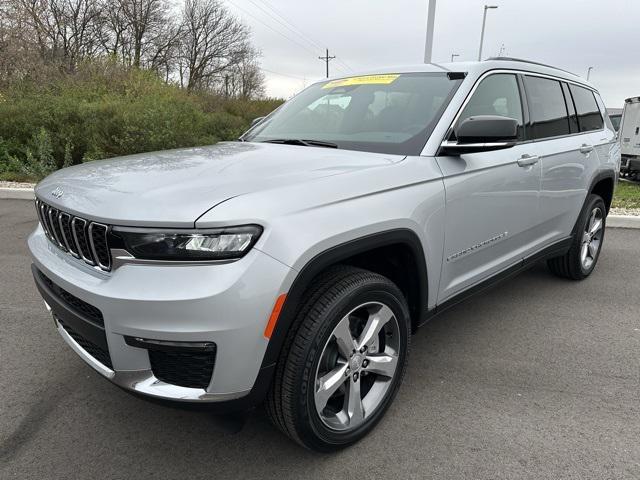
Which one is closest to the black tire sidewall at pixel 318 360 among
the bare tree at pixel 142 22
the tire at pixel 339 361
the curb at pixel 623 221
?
the tire at pixel 339 361

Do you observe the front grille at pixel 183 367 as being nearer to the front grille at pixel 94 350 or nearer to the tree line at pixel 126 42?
the front grille at pixel 94 350

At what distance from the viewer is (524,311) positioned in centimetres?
389

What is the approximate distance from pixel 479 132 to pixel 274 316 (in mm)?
1466

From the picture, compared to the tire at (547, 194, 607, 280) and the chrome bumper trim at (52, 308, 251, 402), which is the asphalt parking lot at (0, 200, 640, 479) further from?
the tire at (547, 194, 607, 280)

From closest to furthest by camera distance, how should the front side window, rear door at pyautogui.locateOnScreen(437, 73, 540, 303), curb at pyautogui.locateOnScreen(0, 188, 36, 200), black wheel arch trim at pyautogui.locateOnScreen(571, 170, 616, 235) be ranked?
1. rear door at pyautogui.locateOnScreen(437, 73, 540, 303)
2. the front side window
3. black wheel arch trim at pyautogui.locateOnScreen(571, 170, 616, 235)
4. curb at pyautogui.locateOnScreen(0, 188, 36, 200)

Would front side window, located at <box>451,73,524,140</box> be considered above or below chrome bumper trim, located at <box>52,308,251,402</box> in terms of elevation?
above

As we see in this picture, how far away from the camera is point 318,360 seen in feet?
6.45

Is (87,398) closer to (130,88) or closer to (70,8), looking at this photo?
(130,88)

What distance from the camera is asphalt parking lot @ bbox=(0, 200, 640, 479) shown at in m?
2.16

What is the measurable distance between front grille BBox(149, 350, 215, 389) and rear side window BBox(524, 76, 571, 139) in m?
2.83

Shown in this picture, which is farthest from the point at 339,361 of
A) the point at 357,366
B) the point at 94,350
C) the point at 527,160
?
the point at 527,160

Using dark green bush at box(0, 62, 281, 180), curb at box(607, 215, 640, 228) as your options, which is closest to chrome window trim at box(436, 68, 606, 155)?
curb at box(607, 215, 640, 228)

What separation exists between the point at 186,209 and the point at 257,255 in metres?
0.30

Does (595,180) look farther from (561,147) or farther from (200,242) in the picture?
(200,242)
